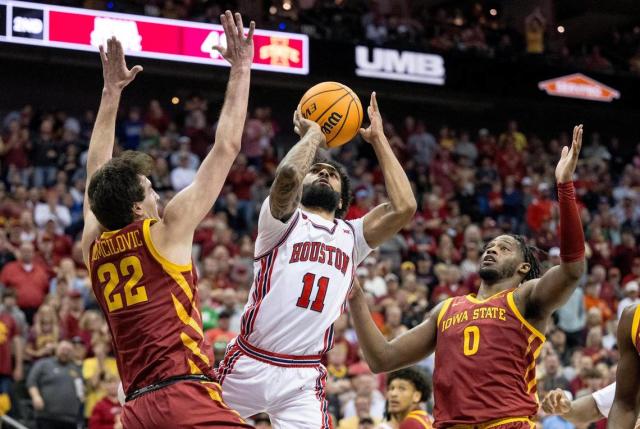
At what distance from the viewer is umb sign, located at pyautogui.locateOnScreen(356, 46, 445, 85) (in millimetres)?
19891

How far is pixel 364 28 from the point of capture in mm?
21016

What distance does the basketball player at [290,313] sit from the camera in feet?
18.4

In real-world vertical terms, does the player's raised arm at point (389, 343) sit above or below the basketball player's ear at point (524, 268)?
below

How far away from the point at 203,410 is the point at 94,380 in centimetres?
676

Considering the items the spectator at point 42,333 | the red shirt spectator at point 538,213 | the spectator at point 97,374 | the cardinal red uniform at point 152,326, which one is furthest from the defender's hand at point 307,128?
the red shirt spectator at point 538,213

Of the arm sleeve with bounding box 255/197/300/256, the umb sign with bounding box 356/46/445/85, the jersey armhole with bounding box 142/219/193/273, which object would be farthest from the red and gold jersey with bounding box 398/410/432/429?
the umb sign with bounding box 356/46/445/85

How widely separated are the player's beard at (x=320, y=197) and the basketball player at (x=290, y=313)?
0.12 meters

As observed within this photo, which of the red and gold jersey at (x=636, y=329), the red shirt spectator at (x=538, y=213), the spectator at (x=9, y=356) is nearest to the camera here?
the red and gold jersey at (x=636, y=329)

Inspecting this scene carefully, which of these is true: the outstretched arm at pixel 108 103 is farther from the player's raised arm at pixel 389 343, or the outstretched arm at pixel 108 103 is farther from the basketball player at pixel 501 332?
the basketball player at pixel 501 332

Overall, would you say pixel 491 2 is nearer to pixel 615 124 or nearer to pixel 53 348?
pixel 615 124

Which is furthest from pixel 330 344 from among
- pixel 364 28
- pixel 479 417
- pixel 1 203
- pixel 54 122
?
pixel 364 28

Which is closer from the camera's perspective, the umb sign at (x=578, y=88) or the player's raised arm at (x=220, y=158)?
the player's raised arm at (x=220, y=158)

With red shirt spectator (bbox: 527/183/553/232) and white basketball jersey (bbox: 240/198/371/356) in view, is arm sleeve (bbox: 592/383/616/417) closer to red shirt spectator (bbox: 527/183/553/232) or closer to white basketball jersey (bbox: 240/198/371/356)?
white basketball jersey (bbox: 240/198/371/356)

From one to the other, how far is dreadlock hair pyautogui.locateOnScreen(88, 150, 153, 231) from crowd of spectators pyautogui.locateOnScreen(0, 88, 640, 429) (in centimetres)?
431
